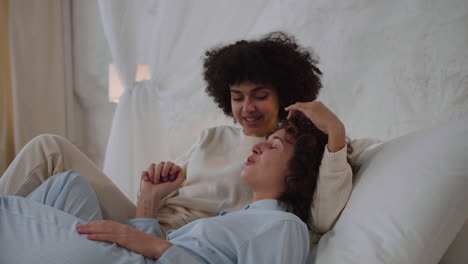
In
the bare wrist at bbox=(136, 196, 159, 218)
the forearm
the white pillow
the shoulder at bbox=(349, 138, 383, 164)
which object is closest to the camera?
the white pillow

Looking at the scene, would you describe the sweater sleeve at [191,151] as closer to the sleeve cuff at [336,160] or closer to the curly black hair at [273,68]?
the curly black hair at [273,68]

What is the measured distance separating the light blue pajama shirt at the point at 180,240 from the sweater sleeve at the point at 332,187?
5.2 inches

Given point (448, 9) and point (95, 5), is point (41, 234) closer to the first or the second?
point (448, 9)

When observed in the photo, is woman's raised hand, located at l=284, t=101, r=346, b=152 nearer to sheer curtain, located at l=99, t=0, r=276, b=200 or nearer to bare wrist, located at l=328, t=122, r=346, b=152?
bare wrist, located at l=328, t=122, r=346, b=152

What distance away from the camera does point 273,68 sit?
175 cm

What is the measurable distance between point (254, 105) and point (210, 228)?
1.96ft

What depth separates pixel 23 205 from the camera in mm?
1255

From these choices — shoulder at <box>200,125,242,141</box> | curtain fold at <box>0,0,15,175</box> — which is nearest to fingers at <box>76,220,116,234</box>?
shoulder at <box>200,125,242,141</box>

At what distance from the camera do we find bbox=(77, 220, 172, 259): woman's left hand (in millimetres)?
1172

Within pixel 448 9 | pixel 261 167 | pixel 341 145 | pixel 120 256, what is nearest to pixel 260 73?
pixel 261 167

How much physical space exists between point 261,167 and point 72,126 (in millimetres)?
2624

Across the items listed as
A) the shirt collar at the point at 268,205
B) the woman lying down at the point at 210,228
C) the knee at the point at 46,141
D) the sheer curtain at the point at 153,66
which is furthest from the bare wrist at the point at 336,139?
the sheer curtain at the point at 153,66

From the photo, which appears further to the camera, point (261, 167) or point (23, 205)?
point (261, 167)

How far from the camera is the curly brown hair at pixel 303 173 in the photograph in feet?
4.35
